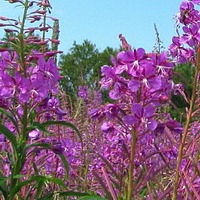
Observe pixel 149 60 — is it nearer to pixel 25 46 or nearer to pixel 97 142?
pixel 25 46

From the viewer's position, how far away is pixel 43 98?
3.16 m

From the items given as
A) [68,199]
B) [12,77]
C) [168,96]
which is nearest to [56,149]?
[12,77]

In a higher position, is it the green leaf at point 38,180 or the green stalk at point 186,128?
the green stalk at point 186,128

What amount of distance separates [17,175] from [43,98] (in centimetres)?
43

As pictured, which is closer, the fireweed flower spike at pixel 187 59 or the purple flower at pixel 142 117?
the purple flower at pixel 142 117

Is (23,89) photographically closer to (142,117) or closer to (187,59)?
(142,117)

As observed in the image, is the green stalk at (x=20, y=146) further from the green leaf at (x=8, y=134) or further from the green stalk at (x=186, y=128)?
the green stalk at (x=186, y=128)

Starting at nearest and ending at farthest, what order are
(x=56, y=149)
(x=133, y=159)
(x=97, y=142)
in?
(x=133, y=159)
(x=56, y=149)
(x=97, y=142)

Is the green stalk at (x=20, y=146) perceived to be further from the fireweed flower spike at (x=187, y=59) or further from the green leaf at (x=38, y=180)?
the fireweed flower spike at (x=187, y=59)

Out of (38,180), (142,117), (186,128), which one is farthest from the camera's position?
(186,128)

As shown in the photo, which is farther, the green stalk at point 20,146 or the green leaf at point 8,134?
the green stalk at point 20,146

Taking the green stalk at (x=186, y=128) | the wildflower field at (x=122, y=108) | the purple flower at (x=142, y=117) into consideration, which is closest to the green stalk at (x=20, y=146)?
the wildflower field at (x=122, y=108)

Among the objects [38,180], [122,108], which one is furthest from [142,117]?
[38,180]

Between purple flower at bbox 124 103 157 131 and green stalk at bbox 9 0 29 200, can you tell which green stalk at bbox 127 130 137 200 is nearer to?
purple flower at bbox 124 103 157 131
